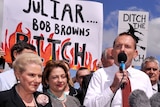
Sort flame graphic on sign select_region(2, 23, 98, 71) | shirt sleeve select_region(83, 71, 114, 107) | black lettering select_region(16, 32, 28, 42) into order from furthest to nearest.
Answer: black lettering select_region(16, 32, 28, 42), flame graphic on sign select_region(2, 23, 98, 71), shirt sleeve select_region(83, 71, 114, 107)

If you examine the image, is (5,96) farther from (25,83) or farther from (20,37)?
(20,37)

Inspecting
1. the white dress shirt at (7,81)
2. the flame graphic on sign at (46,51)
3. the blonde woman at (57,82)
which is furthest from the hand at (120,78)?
the flame graphic on sign at (46,51)

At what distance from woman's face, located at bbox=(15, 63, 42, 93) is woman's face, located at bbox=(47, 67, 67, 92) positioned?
0.75 meters

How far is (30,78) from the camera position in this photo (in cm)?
311

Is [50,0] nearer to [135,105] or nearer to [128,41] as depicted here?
[128,41]

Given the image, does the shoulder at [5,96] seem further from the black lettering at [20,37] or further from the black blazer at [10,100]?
the black lettering at [20,37]

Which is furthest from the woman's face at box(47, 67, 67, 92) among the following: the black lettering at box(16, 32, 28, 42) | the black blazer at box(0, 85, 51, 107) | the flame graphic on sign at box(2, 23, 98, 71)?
the black lettering at box(16, 32, 28, 42)

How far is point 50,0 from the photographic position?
6371 mm

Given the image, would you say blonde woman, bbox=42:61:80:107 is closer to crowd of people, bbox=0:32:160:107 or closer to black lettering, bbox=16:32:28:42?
crowd of people, bbox=0:32:160:107

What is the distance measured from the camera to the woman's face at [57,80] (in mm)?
3875

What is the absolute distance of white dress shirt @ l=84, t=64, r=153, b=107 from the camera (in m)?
3.19

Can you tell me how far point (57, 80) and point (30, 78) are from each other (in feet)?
2.63

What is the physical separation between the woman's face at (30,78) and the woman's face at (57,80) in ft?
2.45

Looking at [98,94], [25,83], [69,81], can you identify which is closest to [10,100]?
[25,83]
